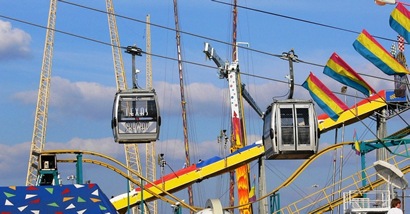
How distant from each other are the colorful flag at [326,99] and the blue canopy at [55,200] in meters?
8.80

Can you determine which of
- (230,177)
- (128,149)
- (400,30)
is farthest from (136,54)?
(128,149)

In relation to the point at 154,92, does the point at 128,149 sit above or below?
above

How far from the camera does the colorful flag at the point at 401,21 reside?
41.3 meters

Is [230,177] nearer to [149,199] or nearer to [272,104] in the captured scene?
[149,199]

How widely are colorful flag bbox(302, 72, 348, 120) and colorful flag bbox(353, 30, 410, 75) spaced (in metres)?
3.56

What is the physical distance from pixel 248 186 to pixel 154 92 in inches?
1357

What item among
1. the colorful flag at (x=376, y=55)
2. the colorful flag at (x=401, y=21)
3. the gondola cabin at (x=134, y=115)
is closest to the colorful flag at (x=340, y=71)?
the colorful flag at (x=376, y=55)

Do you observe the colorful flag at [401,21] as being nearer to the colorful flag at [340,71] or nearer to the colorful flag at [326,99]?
the colorful flag at [340,71]

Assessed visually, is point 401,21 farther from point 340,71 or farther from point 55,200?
point 55,200

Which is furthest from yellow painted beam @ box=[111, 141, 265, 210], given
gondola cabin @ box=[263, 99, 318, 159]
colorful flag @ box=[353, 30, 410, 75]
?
gondola cabin @ box=[263, 99, 318, 159]

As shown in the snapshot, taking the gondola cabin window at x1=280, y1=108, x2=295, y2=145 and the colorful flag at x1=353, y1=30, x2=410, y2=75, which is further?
the colorful flag at x1=353, y1=30, x2=410, y2=75

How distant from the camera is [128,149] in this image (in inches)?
4441

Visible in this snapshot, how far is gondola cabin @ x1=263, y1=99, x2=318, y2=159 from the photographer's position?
31.7 meters

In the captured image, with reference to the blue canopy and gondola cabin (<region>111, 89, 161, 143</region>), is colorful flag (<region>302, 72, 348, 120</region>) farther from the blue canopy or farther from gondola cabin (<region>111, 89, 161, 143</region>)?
the blue canopy
